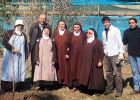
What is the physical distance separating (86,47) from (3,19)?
188 centimetres

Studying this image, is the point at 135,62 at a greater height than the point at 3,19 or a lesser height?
lesser

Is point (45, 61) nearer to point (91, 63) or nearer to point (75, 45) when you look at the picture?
point (75, 45)

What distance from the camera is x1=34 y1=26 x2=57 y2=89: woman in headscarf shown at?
9242mm

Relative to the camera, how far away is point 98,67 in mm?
9156

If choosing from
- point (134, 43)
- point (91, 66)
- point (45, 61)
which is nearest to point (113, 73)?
point (91, 66)

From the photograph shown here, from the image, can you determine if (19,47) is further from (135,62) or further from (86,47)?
(135,62)

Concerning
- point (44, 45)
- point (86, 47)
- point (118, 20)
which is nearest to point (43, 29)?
point (44, 45)

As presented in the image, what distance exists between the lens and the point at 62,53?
9438mm

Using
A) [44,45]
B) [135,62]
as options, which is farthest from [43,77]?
[135,62]

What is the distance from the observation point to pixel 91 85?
9.22 meters

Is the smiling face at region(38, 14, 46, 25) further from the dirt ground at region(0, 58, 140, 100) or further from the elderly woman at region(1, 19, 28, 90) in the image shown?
the dirt ground at region(0, 58, 140, 100)

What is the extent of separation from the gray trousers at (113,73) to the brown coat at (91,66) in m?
0.17

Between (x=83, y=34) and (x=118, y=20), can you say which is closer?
(x=83, y=34)

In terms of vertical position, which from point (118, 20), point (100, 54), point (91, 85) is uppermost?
point (118, 20)
